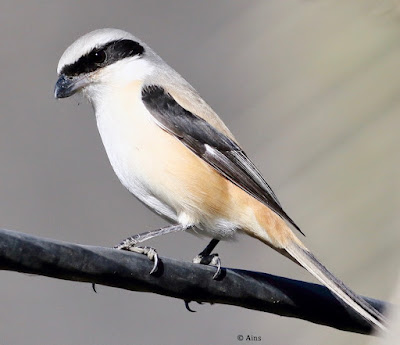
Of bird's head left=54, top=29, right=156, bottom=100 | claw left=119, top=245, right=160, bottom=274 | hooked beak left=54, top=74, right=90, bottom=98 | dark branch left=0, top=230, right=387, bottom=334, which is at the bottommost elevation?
dark branch left=0, top=230, right=387, bottom=334

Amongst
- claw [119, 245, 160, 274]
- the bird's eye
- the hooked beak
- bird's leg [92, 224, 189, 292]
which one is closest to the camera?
claw [119, 245, 160, 274]

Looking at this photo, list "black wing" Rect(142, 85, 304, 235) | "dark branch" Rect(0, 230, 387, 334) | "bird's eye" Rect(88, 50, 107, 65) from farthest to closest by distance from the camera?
"bird's eye" Rect(88, 50, 107, 65), "black wing" Rect(142, 85, 304, 235), "dark branch" Rect(0, 230, 387, 334)

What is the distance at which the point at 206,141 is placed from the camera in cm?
425

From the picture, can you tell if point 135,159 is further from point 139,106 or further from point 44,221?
point 44,221

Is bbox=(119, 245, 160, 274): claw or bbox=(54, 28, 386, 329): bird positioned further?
bbox=(54, 28, 386, 329): bird

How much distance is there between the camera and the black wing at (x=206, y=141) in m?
4.17

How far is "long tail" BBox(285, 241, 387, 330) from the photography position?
321cm

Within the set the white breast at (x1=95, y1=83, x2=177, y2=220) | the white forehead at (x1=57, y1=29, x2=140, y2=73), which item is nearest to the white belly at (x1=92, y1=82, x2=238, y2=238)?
the white breast at (x1=95, y1=83, x2=177, y2=220)

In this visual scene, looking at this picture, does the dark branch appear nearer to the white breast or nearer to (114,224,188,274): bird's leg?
(114,224,188,274): bird's leg

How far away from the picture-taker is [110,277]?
2660mm

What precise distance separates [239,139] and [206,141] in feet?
3.89

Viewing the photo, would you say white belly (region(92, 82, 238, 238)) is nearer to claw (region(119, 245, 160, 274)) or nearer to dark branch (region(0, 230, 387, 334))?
claw (region(119, 245, 160, 274))

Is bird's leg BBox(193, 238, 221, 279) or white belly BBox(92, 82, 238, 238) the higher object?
white belly BBox(92, 82, 238, 238)

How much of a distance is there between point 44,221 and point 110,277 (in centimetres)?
397
